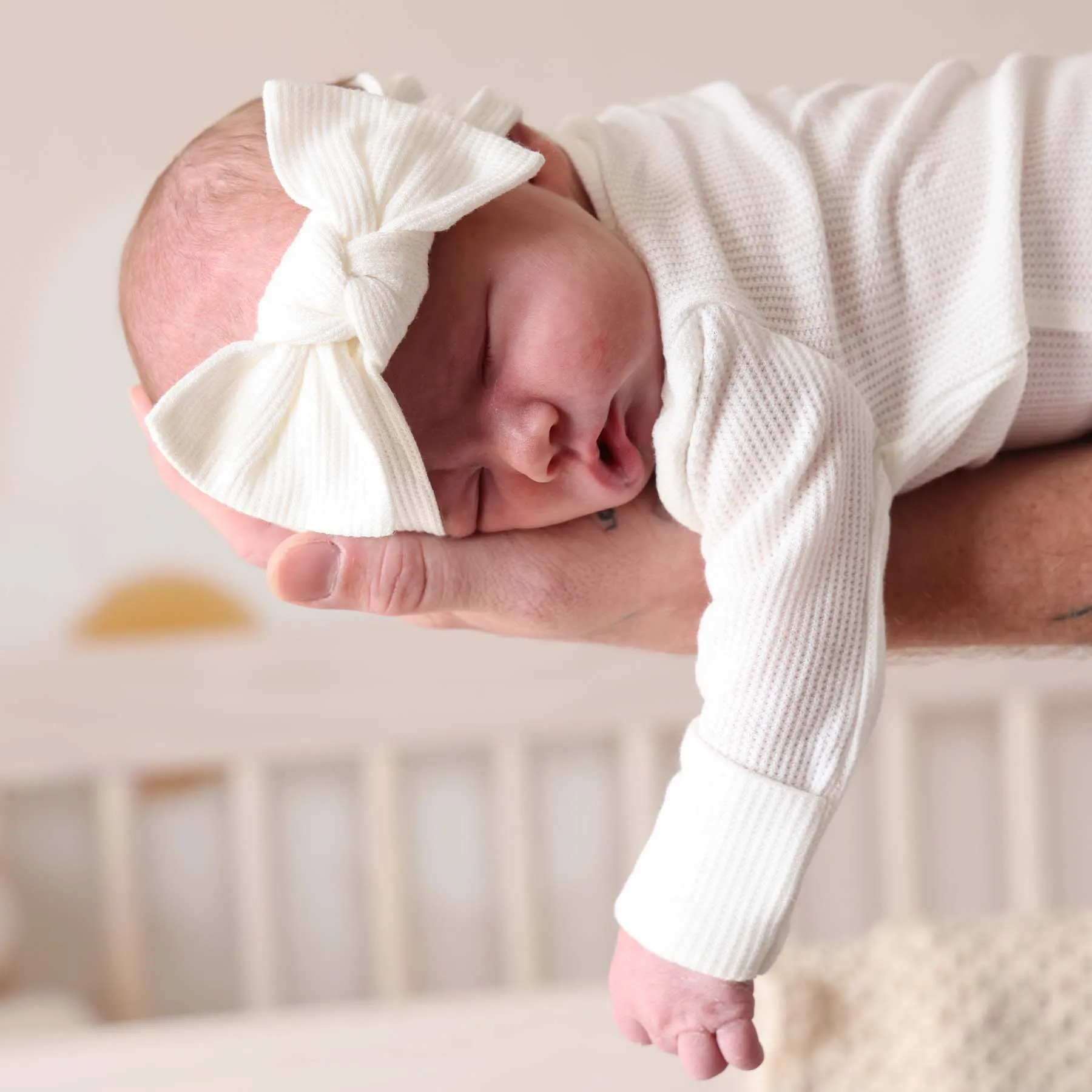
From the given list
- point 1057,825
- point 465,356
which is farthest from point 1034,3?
point 465,356

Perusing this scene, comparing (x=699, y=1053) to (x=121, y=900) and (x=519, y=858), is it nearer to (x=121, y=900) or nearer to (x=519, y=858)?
(x=519, y=858)

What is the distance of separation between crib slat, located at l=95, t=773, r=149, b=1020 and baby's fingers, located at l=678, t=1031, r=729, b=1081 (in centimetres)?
115

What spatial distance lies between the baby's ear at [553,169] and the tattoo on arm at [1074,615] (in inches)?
14.4

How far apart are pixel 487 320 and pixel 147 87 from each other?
1.13 metres

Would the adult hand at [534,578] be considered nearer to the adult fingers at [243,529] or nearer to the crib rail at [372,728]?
the adult fingers at [243,529]

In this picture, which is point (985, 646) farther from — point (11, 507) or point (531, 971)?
point (11, 507)

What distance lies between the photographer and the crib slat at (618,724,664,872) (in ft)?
5.62

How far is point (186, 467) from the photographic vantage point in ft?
2.16

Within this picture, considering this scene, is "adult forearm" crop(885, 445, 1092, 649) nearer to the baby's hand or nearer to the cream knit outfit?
the cream knit outfit

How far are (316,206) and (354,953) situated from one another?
54.3 inches

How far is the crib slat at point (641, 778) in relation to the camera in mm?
1713

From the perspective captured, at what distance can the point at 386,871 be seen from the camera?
5.62 ft

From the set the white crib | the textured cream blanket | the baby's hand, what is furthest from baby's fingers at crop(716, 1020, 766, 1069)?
the white crib

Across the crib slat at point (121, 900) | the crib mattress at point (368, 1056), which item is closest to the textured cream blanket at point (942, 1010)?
the crib mattress at point (368, 1056)
